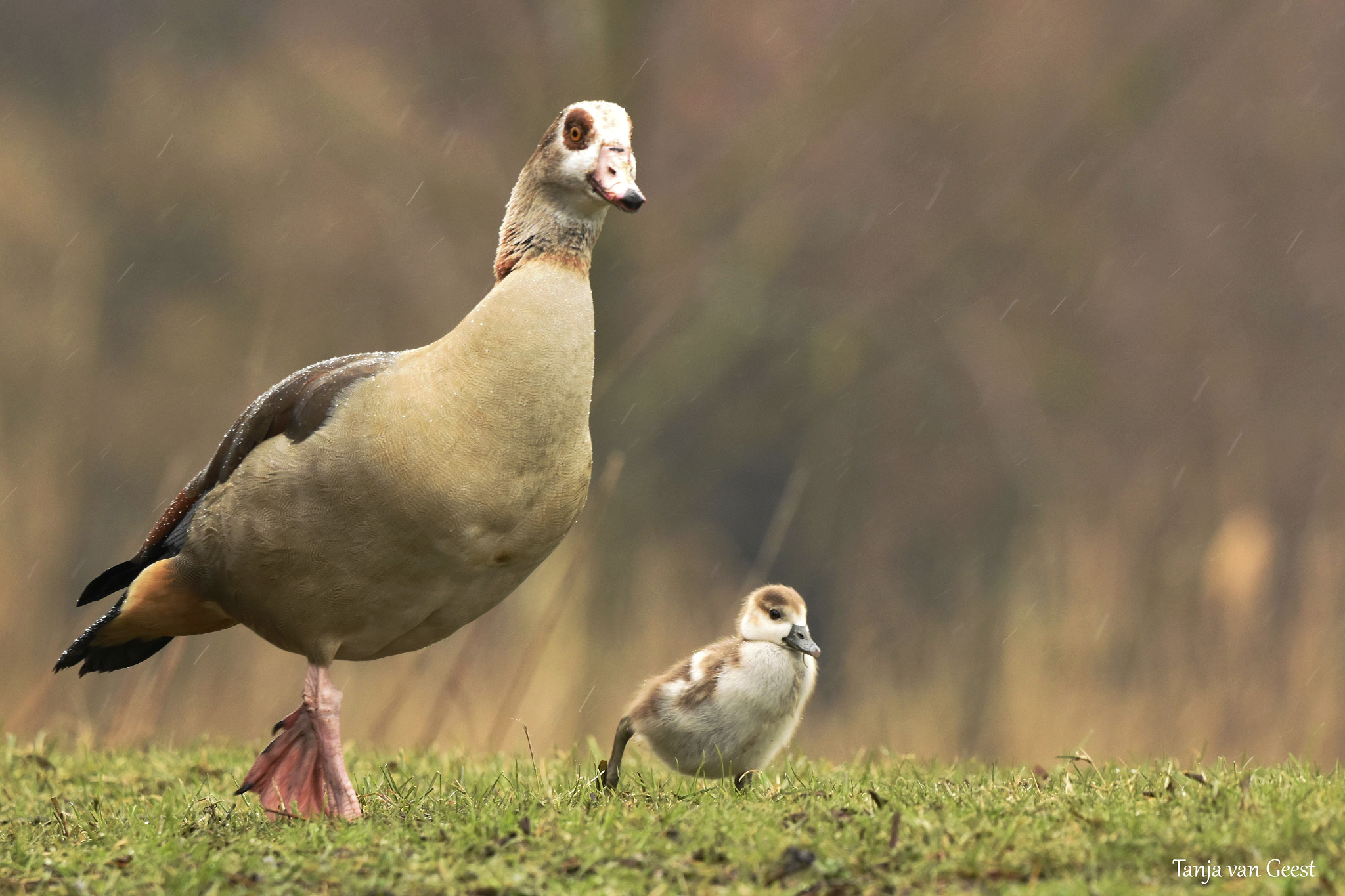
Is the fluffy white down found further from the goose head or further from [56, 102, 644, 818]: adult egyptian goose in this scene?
the goose head

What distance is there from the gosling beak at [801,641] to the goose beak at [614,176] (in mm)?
1765

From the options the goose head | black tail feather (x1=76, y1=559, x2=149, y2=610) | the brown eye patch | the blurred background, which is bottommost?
black tail feather (x1=76, y1=559, x2=149, y2=610)

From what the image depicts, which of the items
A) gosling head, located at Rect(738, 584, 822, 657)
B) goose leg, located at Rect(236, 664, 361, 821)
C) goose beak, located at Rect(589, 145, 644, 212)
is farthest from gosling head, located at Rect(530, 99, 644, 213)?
goose leg, located at Rect(236, 664, 361, 821)

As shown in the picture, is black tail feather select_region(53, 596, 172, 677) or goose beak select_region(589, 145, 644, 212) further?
black tail feather select_region(53, 596, 172, 677)

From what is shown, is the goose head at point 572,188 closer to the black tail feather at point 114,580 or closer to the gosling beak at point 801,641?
the gosling beak at point 801,641

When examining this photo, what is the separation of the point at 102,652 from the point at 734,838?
3.03 m

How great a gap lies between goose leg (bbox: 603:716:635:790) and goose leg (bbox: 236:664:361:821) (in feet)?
3.02

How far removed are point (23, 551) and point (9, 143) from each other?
4.98 metres

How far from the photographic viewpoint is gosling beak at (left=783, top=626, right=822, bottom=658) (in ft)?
16.4

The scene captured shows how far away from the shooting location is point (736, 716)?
195 inches

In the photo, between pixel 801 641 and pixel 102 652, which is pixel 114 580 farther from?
pixel 801 641

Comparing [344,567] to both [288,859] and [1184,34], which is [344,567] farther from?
[1184,34]
